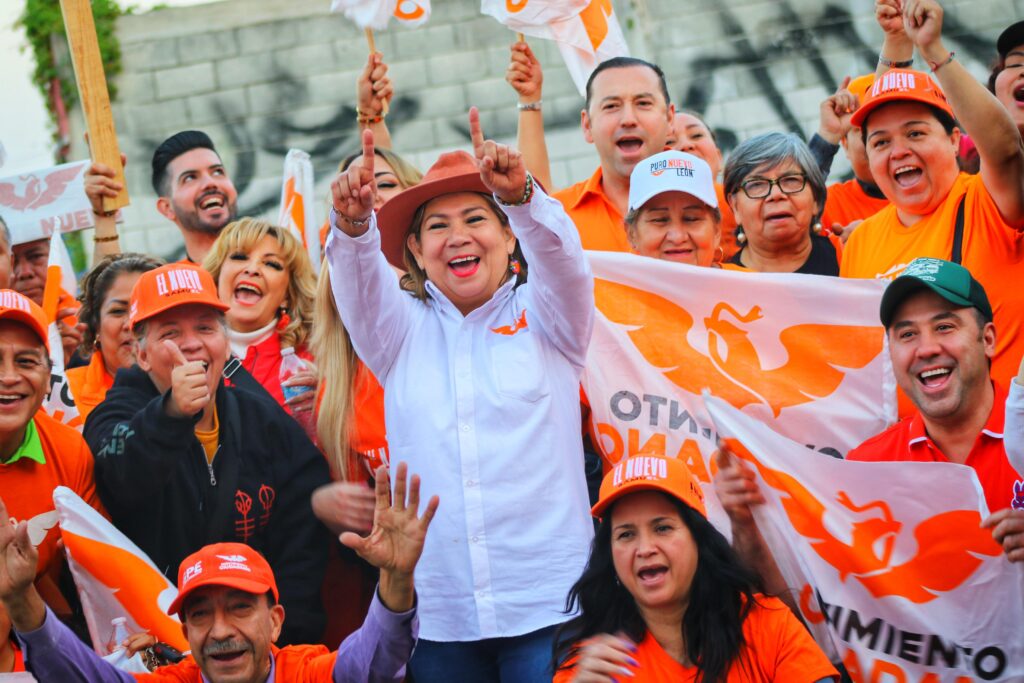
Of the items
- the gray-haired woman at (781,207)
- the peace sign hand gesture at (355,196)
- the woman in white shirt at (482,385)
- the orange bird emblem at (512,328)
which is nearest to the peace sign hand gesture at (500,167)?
the woman in white shirt at (482,385)

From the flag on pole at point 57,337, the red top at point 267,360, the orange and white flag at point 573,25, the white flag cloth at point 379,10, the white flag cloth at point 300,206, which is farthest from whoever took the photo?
the white flag cloth at point 300,206

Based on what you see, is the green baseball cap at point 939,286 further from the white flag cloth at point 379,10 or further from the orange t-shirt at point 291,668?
the white flag cloth at point 379,10

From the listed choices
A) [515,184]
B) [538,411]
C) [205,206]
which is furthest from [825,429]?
[205,206]

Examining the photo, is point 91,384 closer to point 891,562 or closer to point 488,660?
point 488,660

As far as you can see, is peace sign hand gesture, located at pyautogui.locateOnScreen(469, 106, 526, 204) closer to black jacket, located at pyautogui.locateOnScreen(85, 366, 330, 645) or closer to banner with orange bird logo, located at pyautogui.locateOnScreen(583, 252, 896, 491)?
banner with orange bird logo, located at pyautogui.locateOnScreen(583, 252, 896, 491)

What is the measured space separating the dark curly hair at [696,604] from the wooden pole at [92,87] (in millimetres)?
3460

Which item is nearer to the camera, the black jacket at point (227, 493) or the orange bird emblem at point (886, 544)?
the orange bird emblem at point (886, 544)

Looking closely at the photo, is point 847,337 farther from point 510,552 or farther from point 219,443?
point 219,443

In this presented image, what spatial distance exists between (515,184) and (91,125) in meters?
3.22

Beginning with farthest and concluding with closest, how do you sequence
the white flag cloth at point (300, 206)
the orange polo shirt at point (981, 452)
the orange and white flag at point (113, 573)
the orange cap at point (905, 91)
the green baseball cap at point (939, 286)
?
1. the white flag cloth at point (300, 206)
2. the orange cap at point (905, 91)
3. the orange and white flag at point (113, 573)
4. the green baseball cap at point (939, 286)
5. the orange polo shirt at point (981, 452)

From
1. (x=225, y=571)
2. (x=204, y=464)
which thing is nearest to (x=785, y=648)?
(x=225, y=571)

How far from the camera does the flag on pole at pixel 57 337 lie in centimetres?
563

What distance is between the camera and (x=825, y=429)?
4.90 meters

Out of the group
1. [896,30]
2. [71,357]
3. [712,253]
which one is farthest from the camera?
[71,357]
